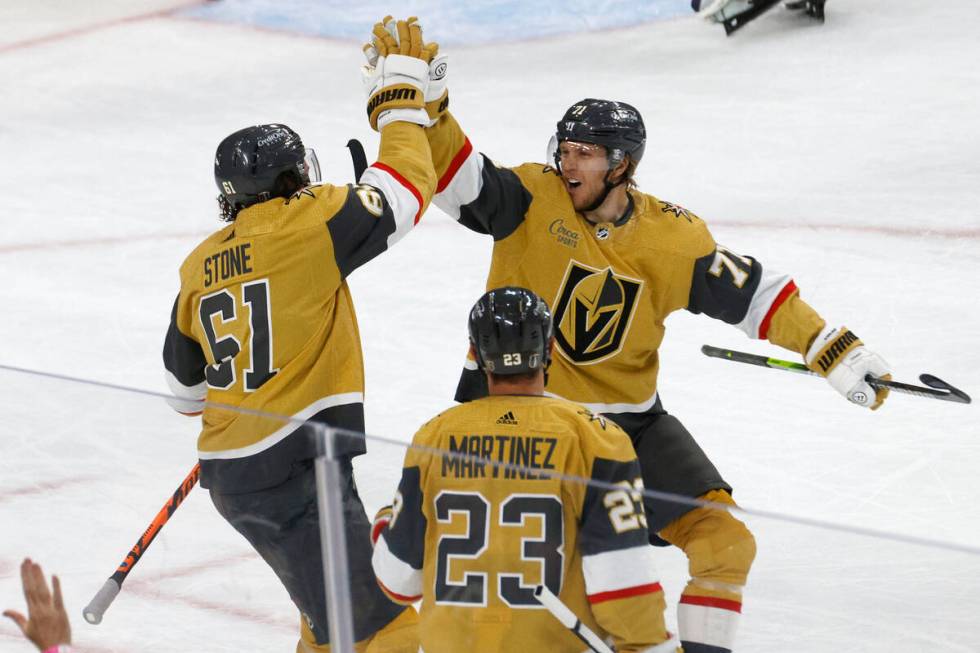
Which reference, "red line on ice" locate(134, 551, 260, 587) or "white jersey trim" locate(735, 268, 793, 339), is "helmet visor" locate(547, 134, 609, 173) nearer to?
"white jersey trim" locate(735, 268, 793, 339)

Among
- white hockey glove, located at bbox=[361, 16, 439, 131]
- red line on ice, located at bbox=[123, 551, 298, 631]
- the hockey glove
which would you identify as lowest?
red line on ice, located at bbox=[123, 551, 298, 631]

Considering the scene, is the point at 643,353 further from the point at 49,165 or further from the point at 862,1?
the point at 862,1

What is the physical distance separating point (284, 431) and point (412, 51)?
49.4 inches

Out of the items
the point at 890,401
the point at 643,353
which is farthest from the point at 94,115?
the point at 643,353

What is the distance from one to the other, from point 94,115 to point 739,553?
269 inches

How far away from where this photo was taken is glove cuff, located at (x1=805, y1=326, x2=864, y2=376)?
317cm

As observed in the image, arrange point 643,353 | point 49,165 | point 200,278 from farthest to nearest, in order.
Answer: point 49,165 < point 643,353 < point 200,278

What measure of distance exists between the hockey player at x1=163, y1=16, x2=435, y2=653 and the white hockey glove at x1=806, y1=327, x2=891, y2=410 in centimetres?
94

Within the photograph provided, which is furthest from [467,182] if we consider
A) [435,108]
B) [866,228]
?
[866,228]

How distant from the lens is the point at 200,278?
2.88 metres

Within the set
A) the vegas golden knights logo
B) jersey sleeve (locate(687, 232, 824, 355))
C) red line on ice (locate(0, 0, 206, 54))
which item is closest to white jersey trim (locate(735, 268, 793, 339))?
jersey sleeve (locate(687, 232, 824, 355))

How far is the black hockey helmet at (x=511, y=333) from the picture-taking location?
7.92 feet

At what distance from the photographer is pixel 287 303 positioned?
2.83 m

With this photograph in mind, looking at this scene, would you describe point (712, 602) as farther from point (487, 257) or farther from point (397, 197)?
point (487, 257)
